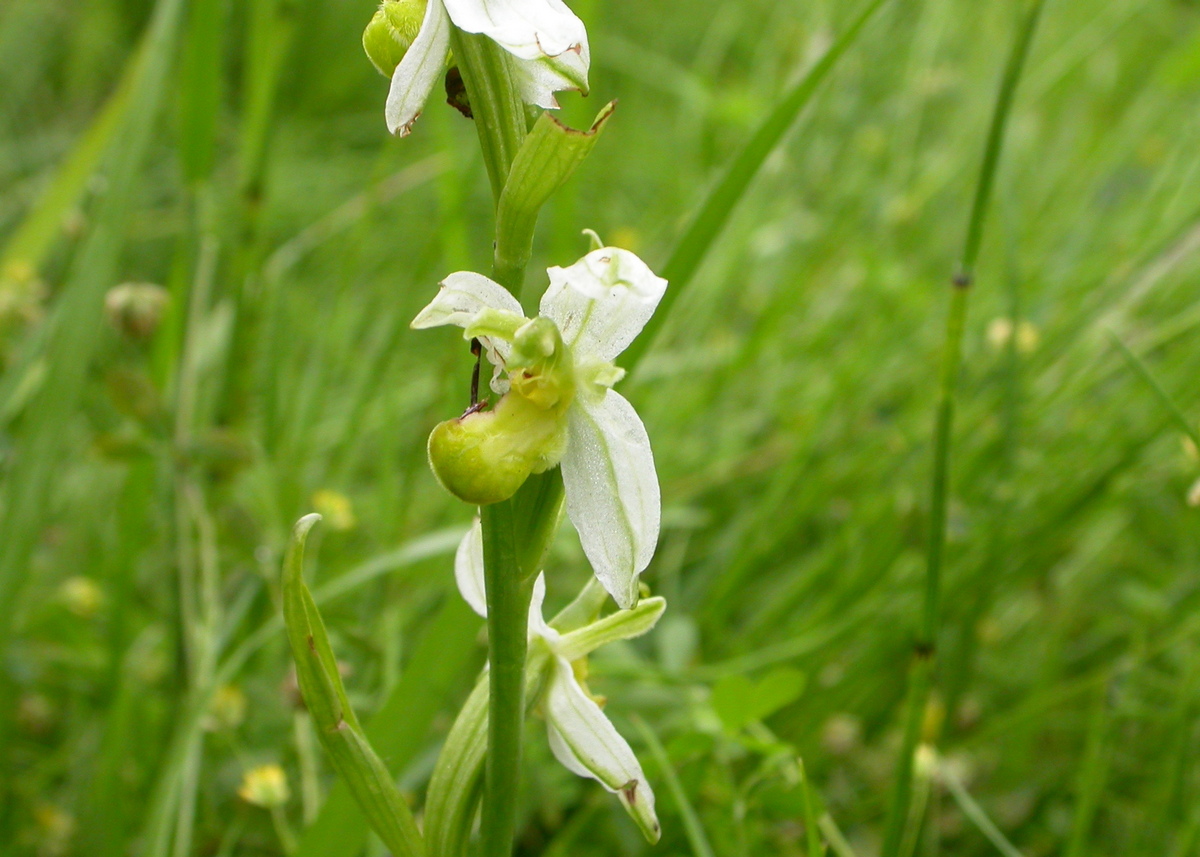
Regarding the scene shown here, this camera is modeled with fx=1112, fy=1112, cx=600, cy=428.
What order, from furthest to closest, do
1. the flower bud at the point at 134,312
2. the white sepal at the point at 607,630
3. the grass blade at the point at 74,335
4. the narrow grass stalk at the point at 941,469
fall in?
the flower bud at the point at 134,312 < the grass blade at the point at 74,335 < the narrow grass stalk at the point at 941,469 < the white sepal at the point at 607,630

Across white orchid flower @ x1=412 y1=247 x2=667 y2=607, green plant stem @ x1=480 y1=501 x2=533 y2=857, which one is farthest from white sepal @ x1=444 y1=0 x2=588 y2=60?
green plant stem @ x1=480 y1=501 x2=533 y2=857

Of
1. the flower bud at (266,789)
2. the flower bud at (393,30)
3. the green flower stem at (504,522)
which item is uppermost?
the flower bud at (393,30)

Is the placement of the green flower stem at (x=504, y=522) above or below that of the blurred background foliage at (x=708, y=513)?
above

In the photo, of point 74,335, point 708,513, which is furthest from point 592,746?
point 708,513

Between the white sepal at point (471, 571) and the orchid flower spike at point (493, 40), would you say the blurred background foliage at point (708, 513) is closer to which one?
the white sepal at point (471, 571)

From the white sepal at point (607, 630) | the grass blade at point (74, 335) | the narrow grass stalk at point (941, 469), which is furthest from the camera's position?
the grass blade at point (74, 335)

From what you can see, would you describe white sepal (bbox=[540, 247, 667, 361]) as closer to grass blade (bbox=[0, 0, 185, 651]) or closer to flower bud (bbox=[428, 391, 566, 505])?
flower bud (bbox=[428, 391, 566, 505])

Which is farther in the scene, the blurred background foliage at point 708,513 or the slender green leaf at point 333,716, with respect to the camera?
the blurred background foliage at point 708,513

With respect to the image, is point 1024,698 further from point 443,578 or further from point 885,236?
point 885,236

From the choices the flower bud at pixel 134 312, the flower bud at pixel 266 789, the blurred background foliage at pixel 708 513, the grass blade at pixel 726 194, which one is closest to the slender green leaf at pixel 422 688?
the blurred background foliage at pixel 708 513
